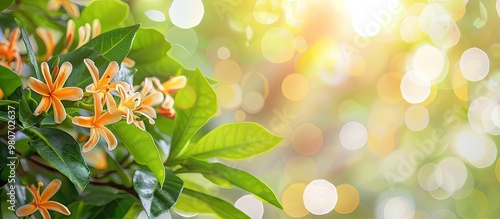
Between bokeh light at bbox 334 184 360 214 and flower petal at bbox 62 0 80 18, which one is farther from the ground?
bokeh light at bbox 334 184 360 214

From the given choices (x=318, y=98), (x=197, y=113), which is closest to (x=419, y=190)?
(x=318, y=98)

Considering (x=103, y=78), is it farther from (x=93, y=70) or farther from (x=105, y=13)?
(x=105, y=13)

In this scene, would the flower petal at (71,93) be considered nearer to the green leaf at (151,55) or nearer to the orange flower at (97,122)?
the orange flower at (97,122)

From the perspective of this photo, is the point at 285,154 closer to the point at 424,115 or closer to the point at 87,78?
the point at 424,115

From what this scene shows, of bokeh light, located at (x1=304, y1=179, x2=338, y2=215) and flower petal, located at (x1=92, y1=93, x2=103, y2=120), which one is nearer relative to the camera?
flower petal, located at (x1=92, y1=93, x2=103, y2=120)

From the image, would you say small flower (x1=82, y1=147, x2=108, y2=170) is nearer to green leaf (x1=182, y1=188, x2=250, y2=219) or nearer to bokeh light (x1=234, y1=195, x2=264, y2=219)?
green leaf (x1=182, y1=188, x2=250, y2=219)

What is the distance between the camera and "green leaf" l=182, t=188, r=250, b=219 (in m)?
0.34

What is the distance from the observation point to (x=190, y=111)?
36 centimetres

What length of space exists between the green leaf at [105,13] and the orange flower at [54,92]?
0.38 feet

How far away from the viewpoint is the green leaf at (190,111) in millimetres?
350

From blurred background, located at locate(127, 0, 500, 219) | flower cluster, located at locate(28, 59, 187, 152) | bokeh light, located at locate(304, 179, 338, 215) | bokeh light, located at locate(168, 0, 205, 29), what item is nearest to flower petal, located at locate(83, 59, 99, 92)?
flower cluster, located at locate(28, 59, 187, 152)

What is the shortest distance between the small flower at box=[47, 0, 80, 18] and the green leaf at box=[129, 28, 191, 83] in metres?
0.04

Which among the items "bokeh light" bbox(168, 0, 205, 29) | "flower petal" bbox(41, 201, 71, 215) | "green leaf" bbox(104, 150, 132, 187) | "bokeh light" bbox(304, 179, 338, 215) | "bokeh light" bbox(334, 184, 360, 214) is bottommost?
"flower petal" bbox(41, 201, 71, 215)

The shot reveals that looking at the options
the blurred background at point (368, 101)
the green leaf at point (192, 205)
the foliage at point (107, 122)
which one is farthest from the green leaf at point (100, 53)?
the blurred background at point (368, 101)
